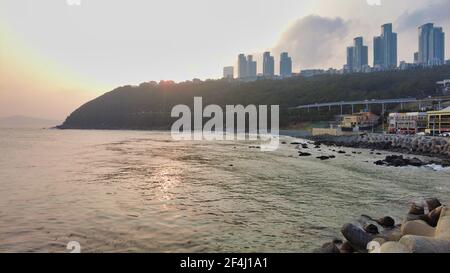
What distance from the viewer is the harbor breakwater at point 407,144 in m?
46.8

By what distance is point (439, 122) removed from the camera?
65.1 meters

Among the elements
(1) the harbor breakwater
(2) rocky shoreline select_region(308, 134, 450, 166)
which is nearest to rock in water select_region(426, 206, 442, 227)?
(2) rocky shoreline select_region(308, 134, 450, 166)

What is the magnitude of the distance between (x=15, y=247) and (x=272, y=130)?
12372 cm

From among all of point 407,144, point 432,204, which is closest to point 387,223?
point 432,204

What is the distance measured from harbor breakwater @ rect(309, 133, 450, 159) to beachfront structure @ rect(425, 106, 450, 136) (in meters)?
7.88

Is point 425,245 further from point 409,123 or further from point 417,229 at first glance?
point 409,123

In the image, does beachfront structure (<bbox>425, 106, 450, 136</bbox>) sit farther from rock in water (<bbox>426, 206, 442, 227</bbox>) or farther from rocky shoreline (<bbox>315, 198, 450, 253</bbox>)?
rock in water (<bbox>426, 206, 442, 227</bbox>)

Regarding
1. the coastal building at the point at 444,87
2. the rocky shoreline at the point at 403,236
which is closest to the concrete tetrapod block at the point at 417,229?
the rocky shoreline at the point at 403,236

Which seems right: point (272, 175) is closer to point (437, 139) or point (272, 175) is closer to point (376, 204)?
point (376, 204)

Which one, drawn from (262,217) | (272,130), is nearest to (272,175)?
(262,217)

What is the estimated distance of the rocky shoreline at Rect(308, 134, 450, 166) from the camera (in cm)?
4616

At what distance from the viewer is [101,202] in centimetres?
1922

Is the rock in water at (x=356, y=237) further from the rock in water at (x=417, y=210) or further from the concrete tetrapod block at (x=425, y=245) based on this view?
the rock in water at (x=417, y=210)

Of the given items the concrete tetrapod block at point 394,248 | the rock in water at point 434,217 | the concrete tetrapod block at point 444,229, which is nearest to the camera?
the concrete tetrapod block at point 394,248
